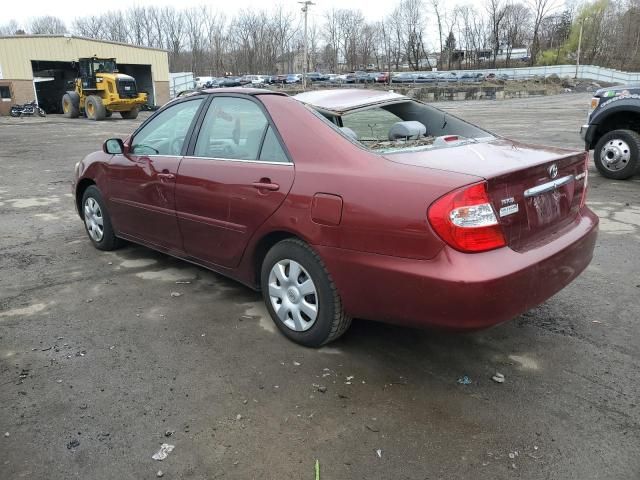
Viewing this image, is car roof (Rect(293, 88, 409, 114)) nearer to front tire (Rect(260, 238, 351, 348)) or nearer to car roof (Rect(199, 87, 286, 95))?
car roof (Rect(199, 87, 286, 95))

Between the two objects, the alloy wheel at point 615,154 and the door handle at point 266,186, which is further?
the alloy wheel at point 615,154

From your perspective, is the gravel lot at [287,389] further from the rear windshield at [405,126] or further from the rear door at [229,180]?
the rear windshield at [405,126]

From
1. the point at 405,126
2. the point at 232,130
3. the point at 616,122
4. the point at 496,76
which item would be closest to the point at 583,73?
the point at 496,76

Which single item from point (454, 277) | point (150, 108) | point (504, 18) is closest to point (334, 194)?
point (454, 277)

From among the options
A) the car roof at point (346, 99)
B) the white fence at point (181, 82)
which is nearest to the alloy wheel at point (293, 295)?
the car roof at point (346, 99)

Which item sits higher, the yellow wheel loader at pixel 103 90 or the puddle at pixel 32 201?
the yellow wheel loader at pixel 103 90

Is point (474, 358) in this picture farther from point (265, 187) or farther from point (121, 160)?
point (121, 160)

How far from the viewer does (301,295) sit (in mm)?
3236

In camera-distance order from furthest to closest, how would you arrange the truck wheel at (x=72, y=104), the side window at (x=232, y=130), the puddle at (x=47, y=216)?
the truck wheel at (x=72, y=104) → the puddle at (x=47, y=216) → the side window at (x=232, y=130)

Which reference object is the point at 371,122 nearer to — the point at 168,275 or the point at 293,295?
the point at 293,295

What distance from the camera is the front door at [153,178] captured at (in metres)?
4.10

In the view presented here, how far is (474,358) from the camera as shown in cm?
324

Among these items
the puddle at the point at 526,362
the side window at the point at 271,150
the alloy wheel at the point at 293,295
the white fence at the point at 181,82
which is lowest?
the puddle at the point at 526,362

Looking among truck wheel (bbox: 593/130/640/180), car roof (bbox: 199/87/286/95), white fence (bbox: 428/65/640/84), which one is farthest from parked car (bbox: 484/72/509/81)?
car roof (bbox: 199/87/286/95)
